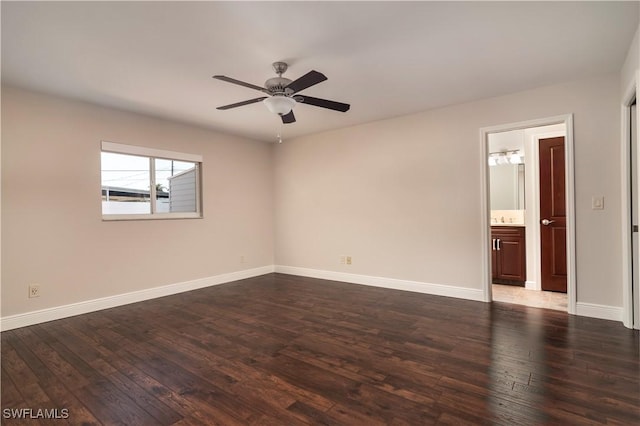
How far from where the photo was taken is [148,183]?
14.0 ft

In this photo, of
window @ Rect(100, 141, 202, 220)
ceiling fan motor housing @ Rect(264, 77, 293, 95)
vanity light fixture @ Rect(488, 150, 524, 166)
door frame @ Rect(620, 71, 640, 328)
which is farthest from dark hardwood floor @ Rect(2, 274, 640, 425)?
vanity light fixture @ Rect(488, 150, 524, 166)

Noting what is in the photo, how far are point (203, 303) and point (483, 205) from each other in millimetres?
3760

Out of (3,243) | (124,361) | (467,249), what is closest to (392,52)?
(467,249)

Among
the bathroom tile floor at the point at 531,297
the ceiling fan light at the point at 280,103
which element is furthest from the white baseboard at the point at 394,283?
the ceiling fan light at the point at 280,103

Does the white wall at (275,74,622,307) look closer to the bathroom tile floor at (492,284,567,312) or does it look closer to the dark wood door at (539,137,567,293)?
the bathroom tile floor at (492,284,567,312)

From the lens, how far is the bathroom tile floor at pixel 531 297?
369 cm

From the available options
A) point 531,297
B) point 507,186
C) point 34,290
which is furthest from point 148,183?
point 507,186

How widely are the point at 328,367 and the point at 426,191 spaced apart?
282 cm

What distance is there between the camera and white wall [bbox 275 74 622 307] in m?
3.12

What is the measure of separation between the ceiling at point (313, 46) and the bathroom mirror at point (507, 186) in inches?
96.8

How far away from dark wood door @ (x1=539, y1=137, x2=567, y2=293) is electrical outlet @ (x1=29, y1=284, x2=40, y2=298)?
6.37 m

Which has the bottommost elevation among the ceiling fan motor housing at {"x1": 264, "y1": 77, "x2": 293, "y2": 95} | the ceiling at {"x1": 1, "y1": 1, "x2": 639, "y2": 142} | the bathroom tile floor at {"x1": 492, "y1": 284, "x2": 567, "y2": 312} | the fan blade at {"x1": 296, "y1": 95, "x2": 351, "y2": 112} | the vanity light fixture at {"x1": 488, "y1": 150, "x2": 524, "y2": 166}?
the bathroom tile floor at {"x1": 492, "y1": 284, "x2": 567, "y2": 312}

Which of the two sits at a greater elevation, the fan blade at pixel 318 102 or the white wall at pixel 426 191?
the fan blade at pixel 318 102

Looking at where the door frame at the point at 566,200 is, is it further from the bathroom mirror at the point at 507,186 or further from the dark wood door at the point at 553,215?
the bathroom mirror at the point at 507,186
